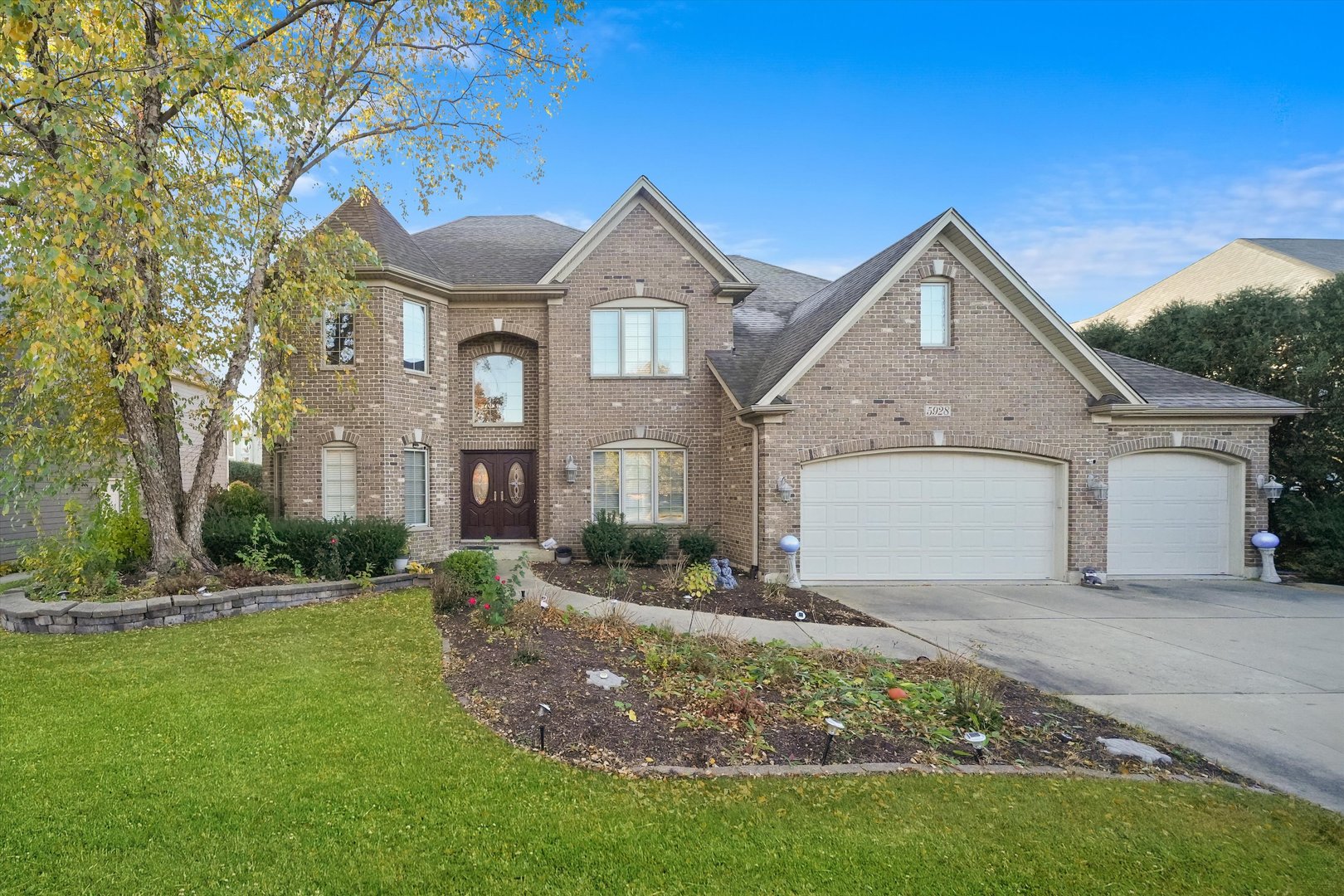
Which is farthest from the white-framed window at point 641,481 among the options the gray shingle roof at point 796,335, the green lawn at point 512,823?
the green lawn at point 512,823

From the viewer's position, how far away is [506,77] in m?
10.3

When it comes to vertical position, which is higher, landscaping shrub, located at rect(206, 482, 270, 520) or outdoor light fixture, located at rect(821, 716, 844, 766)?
landscaping shrub, located at rect(206, 482, 270, 520)

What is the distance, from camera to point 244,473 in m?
22.3

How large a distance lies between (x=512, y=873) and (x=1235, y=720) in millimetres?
5756

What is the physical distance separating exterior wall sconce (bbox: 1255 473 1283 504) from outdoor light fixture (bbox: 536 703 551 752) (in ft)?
44.7

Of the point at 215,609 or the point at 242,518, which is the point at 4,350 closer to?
the point at 242,518

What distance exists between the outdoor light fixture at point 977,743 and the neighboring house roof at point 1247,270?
19181mm

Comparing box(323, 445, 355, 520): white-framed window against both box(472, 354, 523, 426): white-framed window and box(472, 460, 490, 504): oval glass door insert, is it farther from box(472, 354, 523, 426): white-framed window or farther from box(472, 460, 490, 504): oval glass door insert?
box(472, 354, 523, 426): white-framed window

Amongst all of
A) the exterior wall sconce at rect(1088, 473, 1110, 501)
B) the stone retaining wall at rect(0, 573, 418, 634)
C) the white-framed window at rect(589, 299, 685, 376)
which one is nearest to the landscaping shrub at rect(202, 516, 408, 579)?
the stone retaining wall at rect(0, 573, 418, 634)

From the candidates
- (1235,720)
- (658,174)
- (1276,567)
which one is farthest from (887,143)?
(1235,720)

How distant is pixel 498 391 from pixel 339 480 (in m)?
3.68

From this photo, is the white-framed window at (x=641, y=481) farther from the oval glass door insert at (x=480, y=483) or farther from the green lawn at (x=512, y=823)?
the green lawn at (x=512, y=823)

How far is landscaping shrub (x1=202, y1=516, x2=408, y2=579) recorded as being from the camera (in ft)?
31.2

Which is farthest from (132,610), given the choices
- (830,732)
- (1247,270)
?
(1247,270)
